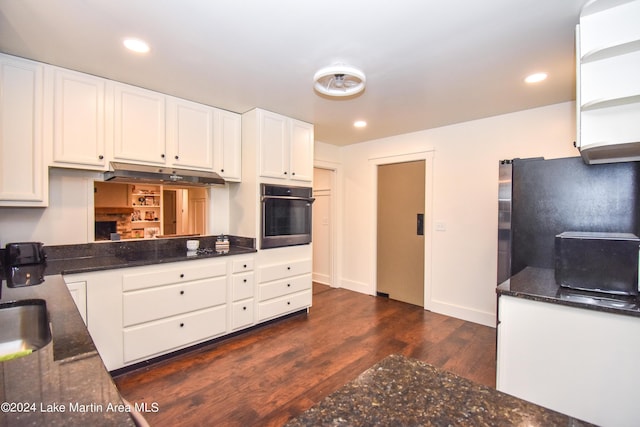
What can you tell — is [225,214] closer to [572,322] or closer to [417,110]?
[417,110]

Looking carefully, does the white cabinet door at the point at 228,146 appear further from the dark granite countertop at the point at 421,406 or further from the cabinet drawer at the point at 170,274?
the dark granite countertop at the point at 421,406

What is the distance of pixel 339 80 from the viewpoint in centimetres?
226

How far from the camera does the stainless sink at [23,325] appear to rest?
3.98 ft

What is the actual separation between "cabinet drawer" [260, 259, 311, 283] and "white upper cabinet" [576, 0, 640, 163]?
2689mm

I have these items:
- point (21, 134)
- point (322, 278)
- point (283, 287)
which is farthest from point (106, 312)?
point (322, 278)

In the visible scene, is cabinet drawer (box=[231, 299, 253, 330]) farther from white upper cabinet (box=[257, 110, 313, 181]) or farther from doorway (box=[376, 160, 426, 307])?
doorway (box=[376, 160, 426, 307])

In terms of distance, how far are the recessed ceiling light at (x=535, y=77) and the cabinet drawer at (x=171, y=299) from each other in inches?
122

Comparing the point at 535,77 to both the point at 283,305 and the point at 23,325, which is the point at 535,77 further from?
the point at 23,325

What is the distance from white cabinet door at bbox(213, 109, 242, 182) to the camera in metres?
3.06

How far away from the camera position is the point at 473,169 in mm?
3410

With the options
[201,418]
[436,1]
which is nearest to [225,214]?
[201,418]

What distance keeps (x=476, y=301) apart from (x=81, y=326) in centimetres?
357

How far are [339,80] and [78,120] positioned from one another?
6.61 feet

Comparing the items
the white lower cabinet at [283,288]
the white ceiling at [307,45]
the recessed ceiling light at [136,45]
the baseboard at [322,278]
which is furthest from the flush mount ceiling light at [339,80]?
the baseboard at [322,278]
